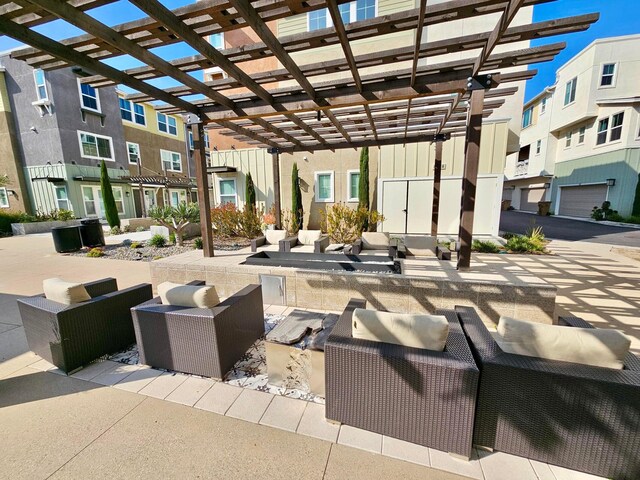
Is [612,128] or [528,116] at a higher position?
[528,116]

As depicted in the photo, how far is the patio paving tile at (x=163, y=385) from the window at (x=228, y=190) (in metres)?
10.4

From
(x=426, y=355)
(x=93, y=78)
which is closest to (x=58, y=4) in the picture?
(x=93, y=78)

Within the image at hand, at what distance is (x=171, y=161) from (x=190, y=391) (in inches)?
867

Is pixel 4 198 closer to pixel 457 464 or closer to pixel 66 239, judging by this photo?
pixel 66 239

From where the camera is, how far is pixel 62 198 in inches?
577

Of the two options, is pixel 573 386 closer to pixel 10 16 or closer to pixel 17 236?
pixel 10 16

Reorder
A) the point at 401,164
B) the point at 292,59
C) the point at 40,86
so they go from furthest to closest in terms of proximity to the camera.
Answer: the point at 40,86
the point at 401,164
the point at 292,59

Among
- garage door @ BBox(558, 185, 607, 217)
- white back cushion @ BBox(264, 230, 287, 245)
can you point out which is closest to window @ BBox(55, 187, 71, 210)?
white back cushion @ BBox(264, 230, 287, 245)

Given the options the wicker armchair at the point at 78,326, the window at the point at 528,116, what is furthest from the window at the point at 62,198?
the window at the point at 528,116

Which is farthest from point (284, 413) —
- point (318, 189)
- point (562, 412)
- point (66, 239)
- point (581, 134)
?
point (581, 134)

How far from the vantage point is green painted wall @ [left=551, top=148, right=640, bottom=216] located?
13.9m

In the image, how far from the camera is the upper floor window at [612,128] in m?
14.6

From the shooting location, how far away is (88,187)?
50.0ft

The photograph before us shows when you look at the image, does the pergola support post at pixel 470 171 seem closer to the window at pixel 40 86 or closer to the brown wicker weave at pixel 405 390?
the brown wicker weave at pixel 405 390
